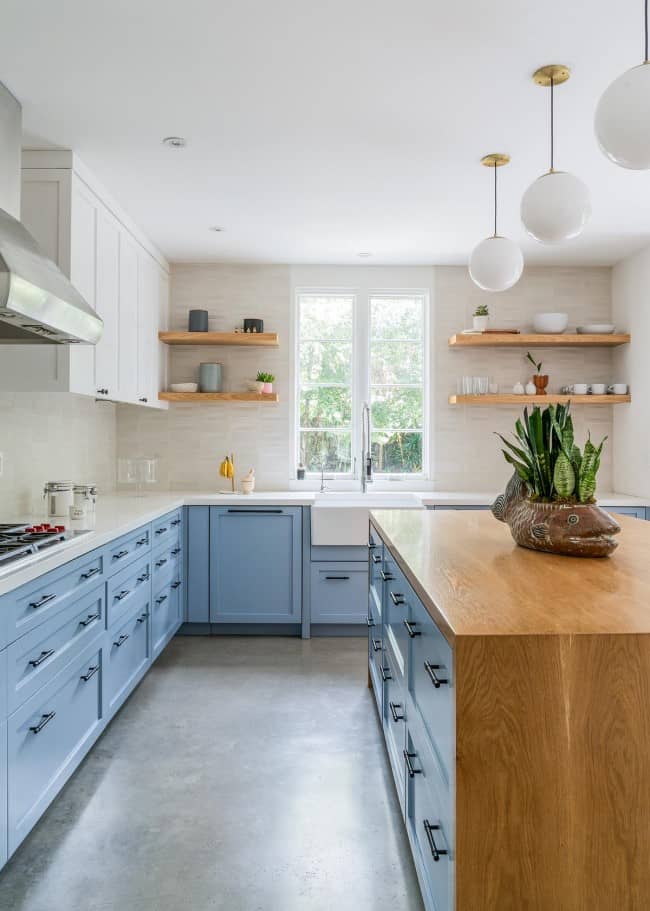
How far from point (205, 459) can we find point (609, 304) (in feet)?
10.7

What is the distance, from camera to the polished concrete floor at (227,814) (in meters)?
1.81

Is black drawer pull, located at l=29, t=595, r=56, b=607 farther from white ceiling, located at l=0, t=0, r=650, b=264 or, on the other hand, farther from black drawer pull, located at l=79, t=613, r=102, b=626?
white ceiling, located at l=0, t=0, r=650, b=264

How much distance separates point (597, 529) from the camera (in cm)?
190

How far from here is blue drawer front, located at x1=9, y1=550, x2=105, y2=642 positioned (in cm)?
189

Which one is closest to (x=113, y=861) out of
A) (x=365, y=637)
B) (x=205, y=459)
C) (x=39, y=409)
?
(x=39, y=409)

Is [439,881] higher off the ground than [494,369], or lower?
lower

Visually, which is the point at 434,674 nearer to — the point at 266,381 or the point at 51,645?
the point at 51,645

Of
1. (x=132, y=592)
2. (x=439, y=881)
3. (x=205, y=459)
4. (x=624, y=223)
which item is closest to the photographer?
(x=439, y=881)

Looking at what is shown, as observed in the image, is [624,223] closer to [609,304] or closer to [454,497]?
[609,304]

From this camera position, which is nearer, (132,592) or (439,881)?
(439,881)

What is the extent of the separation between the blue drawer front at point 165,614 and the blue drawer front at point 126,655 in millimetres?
124

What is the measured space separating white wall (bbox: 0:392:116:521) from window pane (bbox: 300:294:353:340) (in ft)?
5.31

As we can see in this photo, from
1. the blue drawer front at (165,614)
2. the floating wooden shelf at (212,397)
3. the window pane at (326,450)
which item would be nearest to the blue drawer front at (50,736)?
the blue drawer front at (165,614)

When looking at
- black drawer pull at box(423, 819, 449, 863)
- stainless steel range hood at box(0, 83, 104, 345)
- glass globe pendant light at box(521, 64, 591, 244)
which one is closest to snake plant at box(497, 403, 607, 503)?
glass globe pendant light at box(521, 64, 591, 244)
